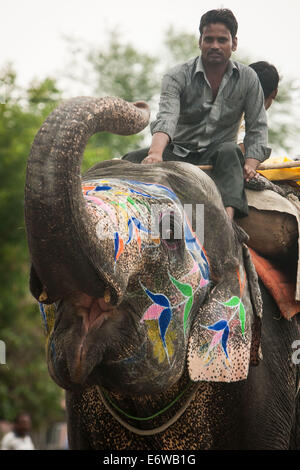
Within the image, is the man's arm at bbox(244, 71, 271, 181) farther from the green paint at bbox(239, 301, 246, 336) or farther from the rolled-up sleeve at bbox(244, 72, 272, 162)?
the green paint at bbox(239, 301, 246, 336)

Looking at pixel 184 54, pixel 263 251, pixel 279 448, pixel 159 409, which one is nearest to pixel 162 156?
pixel 263 251

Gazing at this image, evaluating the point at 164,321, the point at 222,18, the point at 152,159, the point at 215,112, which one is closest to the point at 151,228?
the point at 164,321

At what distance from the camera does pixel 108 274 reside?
239 cm

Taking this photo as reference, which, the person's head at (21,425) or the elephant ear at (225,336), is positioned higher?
the elephant ear at (225,336)

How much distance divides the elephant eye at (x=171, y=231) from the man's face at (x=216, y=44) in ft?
3.49

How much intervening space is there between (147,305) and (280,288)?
109cm

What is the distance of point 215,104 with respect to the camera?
368cm

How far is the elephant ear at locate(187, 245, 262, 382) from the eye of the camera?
3.01m

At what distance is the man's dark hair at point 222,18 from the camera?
3497mm

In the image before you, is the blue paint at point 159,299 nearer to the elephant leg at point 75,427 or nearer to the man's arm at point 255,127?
the elephant leg at point 75,427

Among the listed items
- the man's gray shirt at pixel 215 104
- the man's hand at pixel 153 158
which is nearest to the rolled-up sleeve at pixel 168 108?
the man's gray shirt at pixel 215 104

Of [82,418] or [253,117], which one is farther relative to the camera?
[253,117]

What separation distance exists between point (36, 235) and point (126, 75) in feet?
60.9
